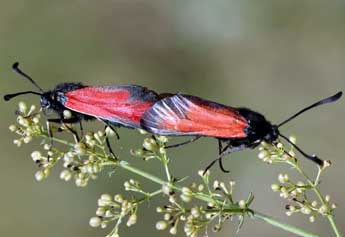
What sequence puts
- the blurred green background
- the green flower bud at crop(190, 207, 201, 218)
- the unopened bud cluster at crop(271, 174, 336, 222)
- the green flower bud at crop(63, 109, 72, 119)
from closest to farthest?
the green flower bud at crop(190, 207, 201, 218)
the unopened bud cluster at crop(271, 174, 336, 222)
the green flower bud at crop(63, 109, 72, 119)
the blurred green background

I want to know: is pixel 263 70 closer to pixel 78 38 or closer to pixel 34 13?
pixel 78 38

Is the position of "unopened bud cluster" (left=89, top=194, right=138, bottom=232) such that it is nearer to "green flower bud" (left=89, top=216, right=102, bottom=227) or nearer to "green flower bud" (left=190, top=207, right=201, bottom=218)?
"green flower bud" (left=89, top=216, right=102, bottom=227)

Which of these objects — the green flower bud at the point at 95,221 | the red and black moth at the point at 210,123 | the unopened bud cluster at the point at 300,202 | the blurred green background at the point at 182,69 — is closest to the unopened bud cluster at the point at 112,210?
the green flower bud at the point at 95,221

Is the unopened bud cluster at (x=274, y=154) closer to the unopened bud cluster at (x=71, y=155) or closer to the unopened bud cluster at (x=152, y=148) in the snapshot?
the unopened bud cluster at (x=152, y=148)

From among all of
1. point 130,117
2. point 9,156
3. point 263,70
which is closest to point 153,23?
Answer: point 263,70

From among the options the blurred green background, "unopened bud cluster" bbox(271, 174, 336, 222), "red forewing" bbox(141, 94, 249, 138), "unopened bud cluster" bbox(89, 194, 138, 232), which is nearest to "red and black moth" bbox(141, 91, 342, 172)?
"red forewing" bbox(141, 94, 249, 138)

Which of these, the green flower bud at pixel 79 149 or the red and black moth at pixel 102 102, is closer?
the green flower bud at pixel 79 149
